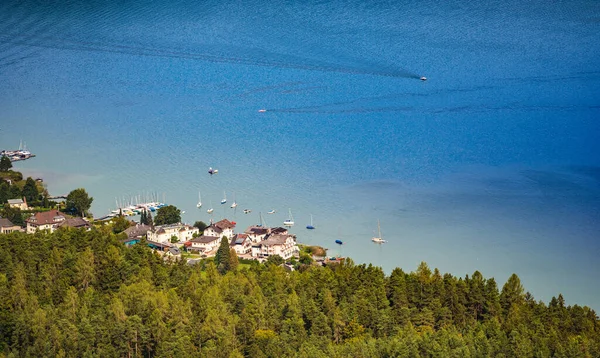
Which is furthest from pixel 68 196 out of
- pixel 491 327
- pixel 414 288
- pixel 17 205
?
pixel 491 327

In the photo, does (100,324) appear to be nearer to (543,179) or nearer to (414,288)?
(414,288)

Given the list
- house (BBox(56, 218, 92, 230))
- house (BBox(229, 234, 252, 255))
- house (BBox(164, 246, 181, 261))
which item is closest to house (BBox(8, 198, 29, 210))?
house (BBox(56, 218, 92, 230))

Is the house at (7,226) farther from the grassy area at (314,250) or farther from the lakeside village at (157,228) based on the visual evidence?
the grassy area at (314,250)

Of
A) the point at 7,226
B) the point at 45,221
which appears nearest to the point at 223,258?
the point at 45,221

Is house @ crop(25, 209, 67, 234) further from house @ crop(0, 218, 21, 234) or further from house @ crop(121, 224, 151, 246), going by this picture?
house @ crop(121, 224, 151, 246)

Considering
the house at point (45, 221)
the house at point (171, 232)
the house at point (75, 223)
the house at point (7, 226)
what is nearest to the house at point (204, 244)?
the house at point (171, 232)
